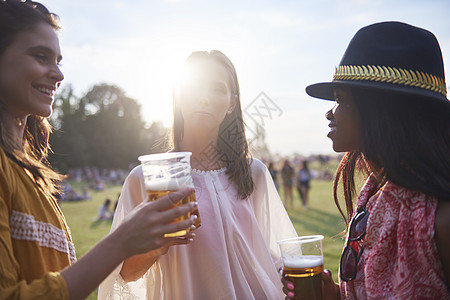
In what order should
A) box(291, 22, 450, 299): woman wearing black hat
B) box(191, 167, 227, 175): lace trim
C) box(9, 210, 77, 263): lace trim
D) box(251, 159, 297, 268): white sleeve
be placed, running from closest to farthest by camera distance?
box(9, 210, 77, 263): lace trim, box(291, 22, 450, 299): woman wearing black hat, box(191, 167, 227, 175): lace trim, box(251, 159, 297, 268): white sleeve

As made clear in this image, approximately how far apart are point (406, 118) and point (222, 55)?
154 cm

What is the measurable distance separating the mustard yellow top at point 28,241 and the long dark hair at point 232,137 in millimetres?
1282

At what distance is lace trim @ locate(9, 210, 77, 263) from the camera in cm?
140

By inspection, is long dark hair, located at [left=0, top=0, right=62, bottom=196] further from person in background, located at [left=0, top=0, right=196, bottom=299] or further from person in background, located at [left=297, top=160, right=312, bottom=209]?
person in background, located at [left=297, top=160, right=312, bottom=209]

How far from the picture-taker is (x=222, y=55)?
277 cm

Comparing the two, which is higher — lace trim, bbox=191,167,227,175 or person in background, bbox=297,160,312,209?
lace trim, bbox=191,167,227,175

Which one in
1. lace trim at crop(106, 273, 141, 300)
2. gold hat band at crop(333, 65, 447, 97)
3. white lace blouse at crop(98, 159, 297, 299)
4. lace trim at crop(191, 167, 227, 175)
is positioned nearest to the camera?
gold hat band at crop(333, 65, 447, 97)

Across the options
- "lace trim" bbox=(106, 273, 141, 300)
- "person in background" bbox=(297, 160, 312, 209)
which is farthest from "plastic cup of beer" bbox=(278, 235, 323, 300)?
"person in background" bbox=(297, 160, 312, 209)

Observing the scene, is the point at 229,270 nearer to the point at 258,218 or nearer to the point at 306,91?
the point at 258,218

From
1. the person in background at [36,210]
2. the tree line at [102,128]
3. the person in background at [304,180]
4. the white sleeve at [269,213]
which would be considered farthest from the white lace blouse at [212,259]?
the tree line at [102,128]

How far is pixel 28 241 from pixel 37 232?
6cm

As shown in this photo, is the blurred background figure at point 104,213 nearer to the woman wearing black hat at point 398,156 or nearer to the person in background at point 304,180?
the person in background at point 304,180

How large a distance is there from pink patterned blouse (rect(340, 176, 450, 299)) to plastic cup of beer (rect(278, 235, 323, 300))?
0.71ft

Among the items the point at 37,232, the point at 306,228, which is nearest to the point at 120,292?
the point at 37,232
